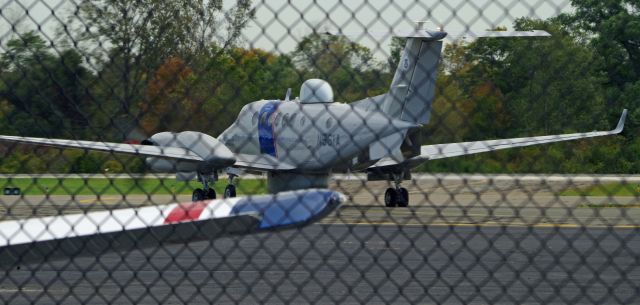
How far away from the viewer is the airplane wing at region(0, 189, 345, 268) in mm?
4367

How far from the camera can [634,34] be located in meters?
6.50

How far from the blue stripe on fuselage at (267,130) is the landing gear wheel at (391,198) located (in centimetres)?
229

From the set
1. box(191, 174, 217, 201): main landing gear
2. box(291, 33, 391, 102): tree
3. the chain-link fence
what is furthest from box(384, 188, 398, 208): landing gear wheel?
box(291, 33, 391, 102): tree

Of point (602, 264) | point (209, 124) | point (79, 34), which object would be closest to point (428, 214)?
point (602, 264)

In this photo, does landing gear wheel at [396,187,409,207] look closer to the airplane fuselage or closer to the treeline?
the airplane fuselage

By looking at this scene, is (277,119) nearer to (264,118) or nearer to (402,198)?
(264,118)

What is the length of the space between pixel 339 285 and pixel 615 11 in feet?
13.8

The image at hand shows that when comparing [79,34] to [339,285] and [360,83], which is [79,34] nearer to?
[360,83]

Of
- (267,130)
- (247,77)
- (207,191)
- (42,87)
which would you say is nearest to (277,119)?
(267,130)

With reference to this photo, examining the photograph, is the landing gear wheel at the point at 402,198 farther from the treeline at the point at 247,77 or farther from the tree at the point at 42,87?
the tree at the point at 42,87

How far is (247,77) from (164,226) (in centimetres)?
141

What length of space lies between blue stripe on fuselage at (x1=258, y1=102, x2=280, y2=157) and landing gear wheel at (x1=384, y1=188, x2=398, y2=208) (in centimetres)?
229

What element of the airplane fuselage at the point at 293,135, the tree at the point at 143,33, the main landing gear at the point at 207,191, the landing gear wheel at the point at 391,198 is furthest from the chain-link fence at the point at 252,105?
the landing gear wheel at the point at 391,198

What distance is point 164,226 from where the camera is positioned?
458cm
